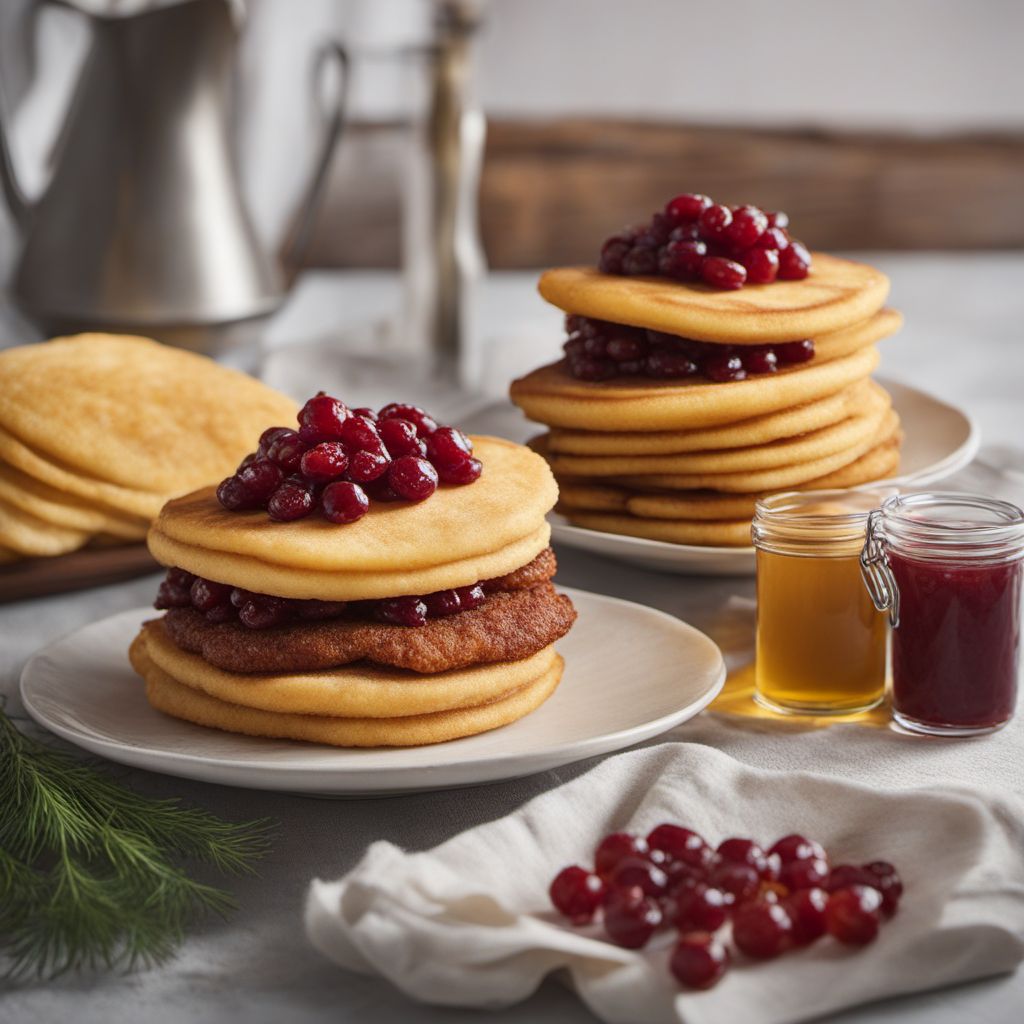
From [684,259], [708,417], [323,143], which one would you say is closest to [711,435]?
[708,417]

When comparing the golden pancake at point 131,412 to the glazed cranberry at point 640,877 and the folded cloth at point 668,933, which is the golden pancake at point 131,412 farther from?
the glazed cranberry at point 640,877

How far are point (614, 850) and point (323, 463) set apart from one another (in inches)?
18.7

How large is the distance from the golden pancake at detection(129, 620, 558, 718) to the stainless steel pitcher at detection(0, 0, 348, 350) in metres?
1.52

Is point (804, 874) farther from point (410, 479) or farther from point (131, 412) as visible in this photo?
point (131, 412)

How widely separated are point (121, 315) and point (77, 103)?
422mm

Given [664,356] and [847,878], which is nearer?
[847,878]

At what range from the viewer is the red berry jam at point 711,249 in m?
2.01

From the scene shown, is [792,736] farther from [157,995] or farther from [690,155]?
[690,155]

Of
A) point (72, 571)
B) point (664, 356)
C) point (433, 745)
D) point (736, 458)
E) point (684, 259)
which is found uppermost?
point (684, 259)

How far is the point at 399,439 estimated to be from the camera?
1479 mm

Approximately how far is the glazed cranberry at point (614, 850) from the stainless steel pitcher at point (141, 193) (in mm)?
1881

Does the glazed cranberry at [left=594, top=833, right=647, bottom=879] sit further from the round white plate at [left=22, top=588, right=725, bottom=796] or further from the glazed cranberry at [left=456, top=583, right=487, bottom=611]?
the glazed cranberry at [left=456, top=583, right=487, bottom=611]

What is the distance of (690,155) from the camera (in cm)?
482

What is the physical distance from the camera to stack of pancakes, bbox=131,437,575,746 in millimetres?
1348
